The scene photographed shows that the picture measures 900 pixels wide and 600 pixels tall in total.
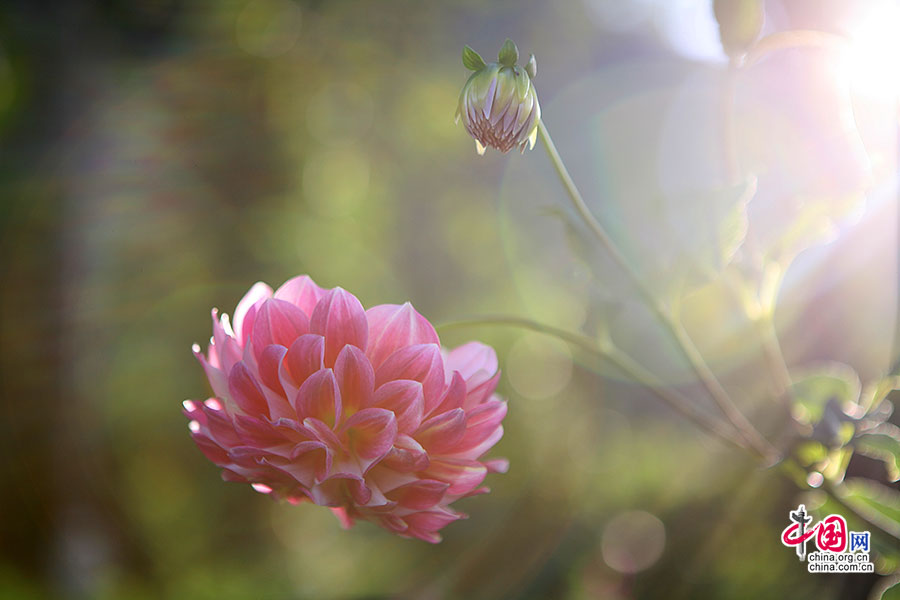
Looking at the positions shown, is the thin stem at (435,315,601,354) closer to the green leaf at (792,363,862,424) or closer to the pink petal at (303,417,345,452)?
the pink petal at (303,417,345,452)

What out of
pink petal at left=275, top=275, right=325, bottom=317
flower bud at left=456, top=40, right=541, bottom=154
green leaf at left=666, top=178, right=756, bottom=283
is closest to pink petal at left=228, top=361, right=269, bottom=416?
pink petal at left=275, top=275, right=325, bottom=317

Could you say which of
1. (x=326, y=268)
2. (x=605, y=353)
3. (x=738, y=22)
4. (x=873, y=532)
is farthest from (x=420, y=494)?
(x=326, y=268)

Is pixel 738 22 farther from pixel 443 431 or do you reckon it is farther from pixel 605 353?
pixel 443 431

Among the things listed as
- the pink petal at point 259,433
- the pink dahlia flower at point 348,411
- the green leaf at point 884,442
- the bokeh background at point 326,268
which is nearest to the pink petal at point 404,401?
the pink dahlia flower at point 348,411

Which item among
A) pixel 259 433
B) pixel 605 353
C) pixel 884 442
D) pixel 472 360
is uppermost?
pixel 259 433

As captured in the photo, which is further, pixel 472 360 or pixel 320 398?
pixel 472 360

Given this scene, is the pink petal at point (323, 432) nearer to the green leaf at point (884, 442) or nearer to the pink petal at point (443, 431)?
the pink petal at point (443, 431)

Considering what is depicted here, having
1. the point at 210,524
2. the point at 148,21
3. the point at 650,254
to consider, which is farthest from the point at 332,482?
the point at 148,21
